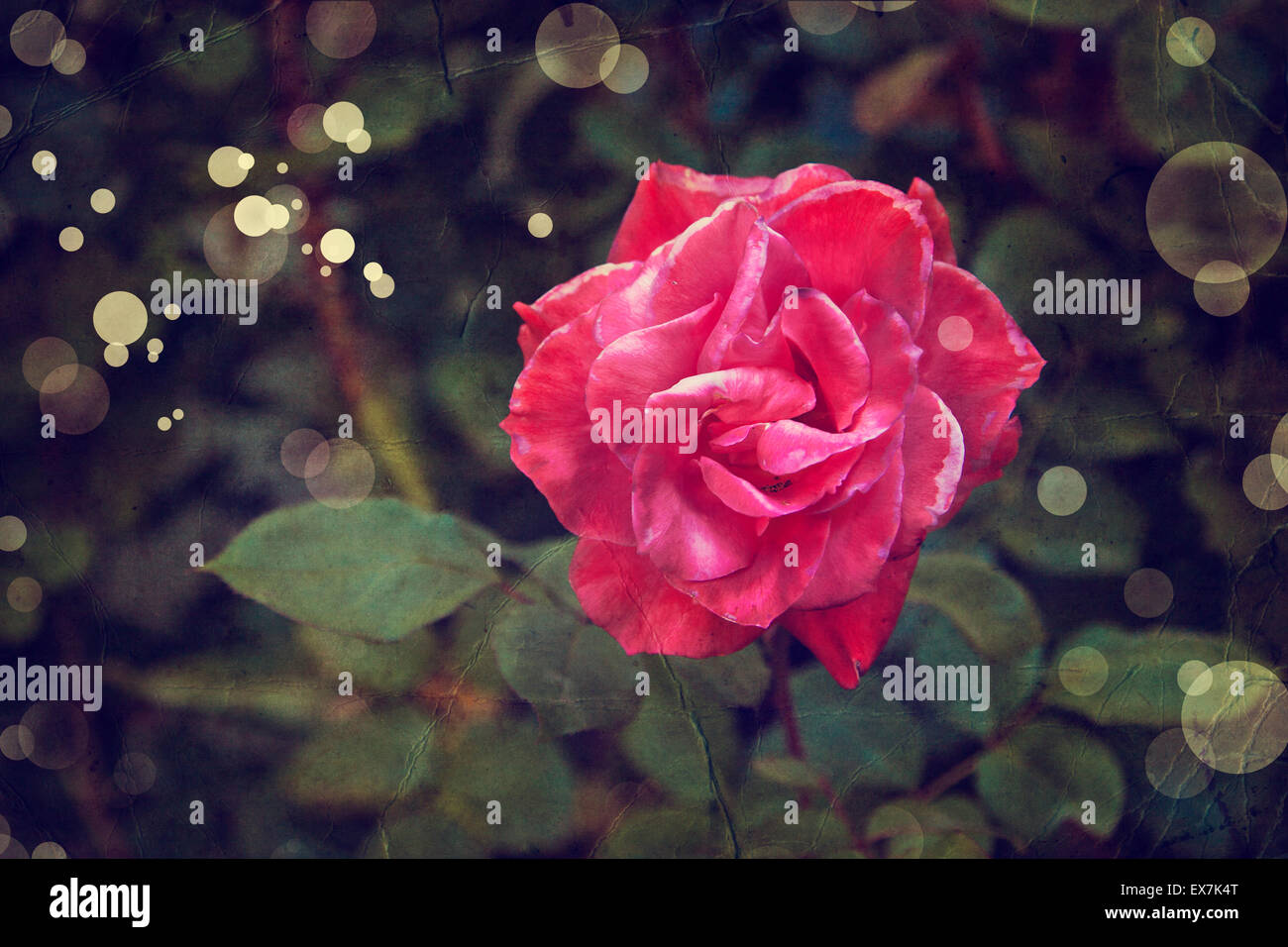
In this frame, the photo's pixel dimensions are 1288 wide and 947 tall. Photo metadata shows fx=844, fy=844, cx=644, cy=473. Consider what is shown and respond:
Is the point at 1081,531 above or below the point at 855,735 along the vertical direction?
above

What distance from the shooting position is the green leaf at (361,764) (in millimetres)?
752

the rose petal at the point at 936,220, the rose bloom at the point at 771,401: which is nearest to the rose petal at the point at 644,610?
the rose bloom at the point at 771,401

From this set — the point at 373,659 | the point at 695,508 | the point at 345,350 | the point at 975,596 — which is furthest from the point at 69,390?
the point at 975,596

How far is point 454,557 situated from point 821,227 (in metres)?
0.41

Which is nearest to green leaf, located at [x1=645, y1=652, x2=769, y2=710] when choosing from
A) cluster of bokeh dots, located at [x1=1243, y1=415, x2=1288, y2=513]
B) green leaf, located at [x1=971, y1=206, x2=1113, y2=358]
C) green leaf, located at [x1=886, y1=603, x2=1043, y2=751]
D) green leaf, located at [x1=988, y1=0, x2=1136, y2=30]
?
green leaf, located at [x1=886, y1=603, x2=1043, y2=751]

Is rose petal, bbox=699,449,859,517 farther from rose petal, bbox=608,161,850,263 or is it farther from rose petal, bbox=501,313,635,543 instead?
rose petal, bbox=608,161,850,263

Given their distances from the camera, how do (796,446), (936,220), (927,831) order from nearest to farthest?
(796,446) → (936,220) → (927,831)

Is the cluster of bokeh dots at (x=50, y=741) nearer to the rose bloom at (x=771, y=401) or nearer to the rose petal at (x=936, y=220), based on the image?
the rose bloom at (x=771, y=401)

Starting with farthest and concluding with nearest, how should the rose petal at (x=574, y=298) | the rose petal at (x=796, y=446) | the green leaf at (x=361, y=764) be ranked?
the green leaf at (x=361, y=764), the rose petal at (x=574, y=298), the rose petal at (x=796, y=446)

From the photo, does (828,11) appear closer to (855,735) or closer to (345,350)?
(345,350)

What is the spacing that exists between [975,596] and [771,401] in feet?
1.05

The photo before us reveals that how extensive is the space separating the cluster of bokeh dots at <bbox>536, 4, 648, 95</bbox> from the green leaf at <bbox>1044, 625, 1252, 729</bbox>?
634 millimetres

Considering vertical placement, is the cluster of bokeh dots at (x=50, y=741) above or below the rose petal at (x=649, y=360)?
below

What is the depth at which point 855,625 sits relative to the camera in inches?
26.9
